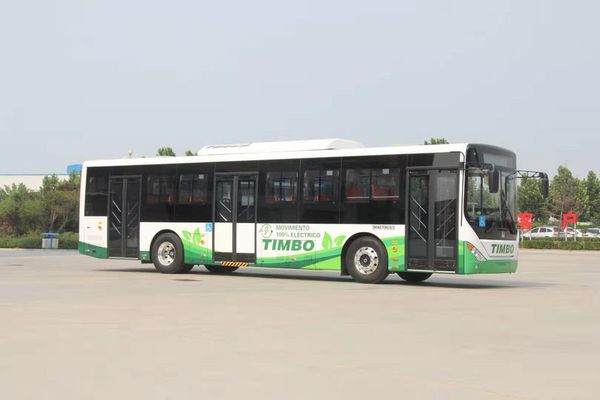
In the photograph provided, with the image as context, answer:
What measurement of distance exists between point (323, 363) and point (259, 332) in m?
2.47

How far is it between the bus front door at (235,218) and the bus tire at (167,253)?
1357 millimetres

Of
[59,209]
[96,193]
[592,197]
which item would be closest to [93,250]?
[96,193]

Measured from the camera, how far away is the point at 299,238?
2128 centimetres

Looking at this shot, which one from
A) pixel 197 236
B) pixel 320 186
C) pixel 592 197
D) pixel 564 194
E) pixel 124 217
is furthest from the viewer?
pixel 592 197

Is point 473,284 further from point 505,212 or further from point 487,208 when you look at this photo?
point 487,208

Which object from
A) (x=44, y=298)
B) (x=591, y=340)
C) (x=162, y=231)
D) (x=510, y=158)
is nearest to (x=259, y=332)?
(x=591, y=340)

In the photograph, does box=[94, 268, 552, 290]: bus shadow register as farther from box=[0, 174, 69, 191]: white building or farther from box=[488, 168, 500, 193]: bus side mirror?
box=[0, 174, 69, 191]: white building

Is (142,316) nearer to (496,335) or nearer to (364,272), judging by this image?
(496,335)

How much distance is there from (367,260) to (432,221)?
6.30 ft

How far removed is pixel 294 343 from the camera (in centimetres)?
979

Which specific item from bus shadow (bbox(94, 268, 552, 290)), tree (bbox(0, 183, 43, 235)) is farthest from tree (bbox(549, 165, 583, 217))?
bus shadow (bbox(94, 268, 552, 290))

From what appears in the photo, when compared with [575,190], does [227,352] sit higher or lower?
lower

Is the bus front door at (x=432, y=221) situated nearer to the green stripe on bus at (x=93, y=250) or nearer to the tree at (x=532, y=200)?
the green stripe on bus at (x=93, y=250)

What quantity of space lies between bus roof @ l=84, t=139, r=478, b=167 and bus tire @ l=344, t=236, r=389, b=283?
2.11 metres
